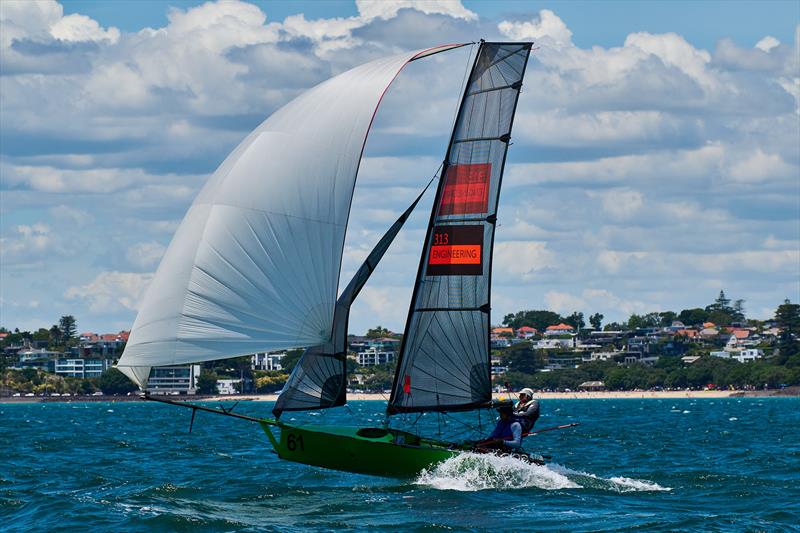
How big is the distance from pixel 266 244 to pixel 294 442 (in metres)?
5.15

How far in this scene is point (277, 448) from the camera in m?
30.2

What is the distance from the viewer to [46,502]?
2811 centimetres

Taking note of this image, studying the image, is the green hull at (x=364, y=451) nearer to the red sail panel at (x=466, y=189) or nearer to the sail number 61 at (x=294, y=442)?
the sail number 61 at (x=294, y=442)

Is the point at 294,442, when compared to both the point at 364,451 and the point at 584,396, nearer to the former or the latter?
the point at 364,451

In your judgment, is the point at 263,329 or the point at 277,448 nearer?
the point at 263,329

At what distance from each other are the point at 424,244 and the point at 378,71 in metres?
4.14

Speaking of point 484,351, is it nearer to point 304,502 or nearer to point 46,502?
point 304,502

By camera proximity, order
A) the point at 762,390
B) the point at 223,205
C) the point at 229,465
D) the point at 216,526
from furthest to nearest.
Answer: the point at 762,390 < the point at 229,465 < the point at 223,205 < the point at 216,526

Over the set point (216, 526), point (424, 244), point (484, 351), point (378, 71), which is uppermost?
point (378, 71)

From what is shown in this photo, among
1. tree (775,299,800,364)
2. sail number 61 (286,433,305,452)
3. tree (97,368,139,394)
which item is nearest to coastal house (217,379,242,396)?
tree (97,368,139,394)

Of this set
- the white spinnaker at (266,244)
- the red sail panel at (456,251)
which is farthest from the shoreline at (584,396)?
the white spinnaker at (266,244)

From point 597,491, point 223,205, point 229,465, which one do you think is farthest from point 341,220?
point 229,465

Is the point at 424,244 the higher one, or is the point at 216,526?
the point at 424,244

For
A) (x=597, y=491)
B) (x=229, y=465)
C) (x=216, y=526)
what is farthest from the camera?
(x=229, y=465)
